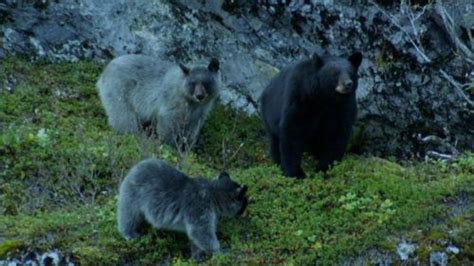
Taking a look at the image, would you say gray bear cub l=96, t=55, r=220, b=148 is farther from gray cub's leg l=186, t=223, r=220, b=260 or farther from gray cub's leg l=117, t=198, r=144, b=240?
gray cub's leg l=186, t=223, r=220, b=260

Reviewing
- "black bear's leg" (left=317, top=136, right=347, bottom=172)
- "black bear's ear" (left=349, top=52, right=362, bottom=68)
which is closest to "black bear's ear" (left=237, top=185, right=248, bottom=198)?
"black bear's leg" (left=317, top=136, right=347, bottom=172)

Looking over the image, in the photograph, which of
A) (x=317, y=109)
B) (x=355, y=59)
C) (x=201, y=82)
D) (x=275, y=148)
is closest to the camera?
(x=355, y=59)

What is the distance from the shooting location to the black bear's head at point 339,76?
31.0 feet

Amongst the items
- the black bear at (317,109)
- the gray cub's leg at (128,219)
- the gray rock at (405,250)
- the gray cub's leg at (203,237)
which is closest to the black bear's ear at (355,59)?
the black bear at (317,109)

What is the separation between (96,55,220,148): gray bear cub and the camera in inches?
508

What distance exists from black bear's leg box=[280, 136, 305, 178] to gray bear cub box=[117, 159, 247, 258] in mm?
1779

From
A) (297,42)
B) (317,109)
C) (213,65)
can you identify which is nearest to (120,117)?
(213,65)

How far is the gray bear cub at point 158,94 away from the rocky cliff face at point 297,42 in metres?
1.06

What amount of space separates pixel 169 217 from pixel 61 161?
3.47 m

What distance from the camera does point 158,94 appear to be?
13.2 meters

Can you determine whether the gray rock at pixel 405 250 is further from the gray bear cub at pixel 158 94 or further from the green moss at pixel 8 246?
the gray bear cub at pixel 158 94

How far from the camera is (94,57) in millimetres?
14586

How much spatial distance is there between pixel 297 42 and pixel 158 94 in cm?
244

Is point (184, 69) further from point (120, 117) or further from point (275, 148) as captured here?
point (275, 148)
